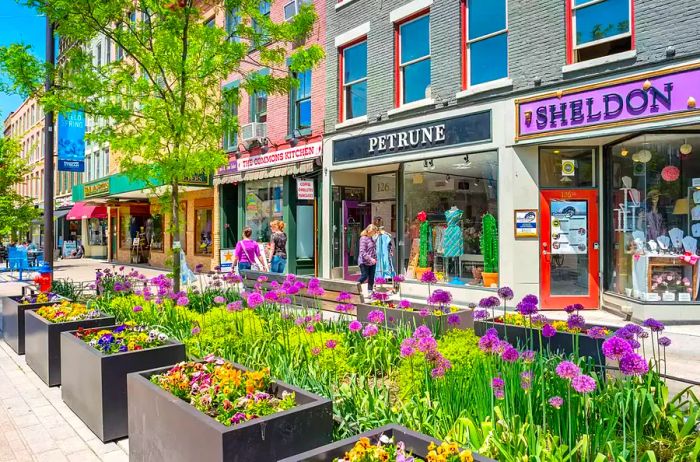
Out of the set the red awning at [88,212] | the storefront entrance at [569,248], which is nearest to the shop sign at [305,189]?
the storefront entrance at [569,248]

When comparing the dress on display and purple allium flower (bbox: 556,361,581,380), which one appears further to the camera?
the dress on display

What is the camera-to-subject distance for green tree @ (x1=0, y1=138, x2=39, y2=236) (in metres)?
17.2

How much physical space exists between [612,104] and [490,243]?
3.57 meters

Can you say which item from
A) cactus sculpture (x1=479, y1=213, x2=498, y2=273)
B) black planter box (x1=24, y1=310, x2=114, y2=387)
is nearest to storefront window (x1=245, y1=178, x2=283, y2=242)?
cactus sculpture (x1=479, y1=213, x2=498, y2=273)

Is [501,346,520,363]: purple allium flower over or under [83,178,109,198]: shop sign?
under

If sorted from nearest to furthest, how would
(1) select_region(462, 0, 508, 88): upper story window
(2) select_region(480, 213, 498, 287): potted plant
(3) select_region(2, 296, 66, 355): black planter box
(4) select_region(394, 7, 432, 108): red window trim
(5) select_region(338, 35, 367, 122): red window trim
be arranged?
(3) select_region(2, 296, 66, 355): black planter box, (1) select_region(462, 0, 508, 88): upper story window, (2) select_region(480, 213, 498, 287): potted plant, (4) select_region(394, 7, 432, 108): red window trim, (5) select_region(338, 35, 367, 122): red window trim

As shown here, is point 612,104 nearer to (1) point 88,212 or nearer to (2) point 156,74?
(2) point 156,74

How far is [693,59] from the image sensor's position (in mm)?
8102

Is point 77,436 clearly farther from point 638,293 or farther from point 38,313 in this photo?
point 638,293

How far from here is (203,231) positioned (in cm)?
2111

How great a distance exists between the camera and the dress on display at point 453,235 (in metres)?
11.8

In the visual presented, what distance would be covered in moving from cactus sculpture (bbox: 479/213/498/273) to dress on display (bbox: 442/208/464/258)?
730 millimetres

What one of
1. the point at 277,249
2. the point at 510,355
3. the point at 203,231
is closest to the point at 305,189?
the point at 277,249

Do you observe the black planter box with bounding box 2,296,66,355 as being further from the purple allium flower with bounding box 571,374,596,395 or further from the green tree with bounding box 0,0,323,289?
the purple allium flower with bounding box 571,374,596,395
